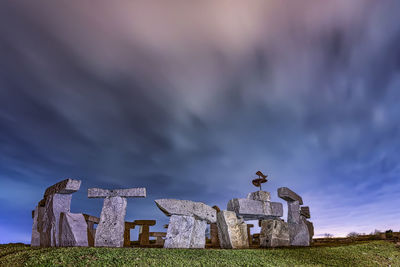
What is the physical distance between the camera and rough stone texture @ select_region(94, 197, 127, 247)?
1016cm

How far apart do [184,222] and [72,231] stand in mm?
4508

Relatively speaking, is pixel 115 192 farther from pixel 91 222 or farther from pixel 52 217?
pixel 91 222

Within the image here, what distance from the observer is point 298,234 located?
14430 mm

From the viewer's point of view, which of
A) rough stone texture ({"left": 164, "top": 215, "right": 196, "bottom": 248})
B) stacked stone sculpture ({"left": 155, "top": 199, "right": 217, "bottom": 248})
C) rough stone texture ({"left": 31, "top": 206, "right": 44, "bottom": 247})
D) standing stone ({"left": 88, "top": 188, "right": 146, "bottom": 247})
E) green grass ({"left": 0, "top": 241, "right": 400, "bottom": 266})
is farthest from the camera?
rough stone texture ({"left": 31, "top": 206, "right": 44, "bottom": 247})

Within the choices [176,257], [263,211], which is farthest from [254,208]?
[176,257]

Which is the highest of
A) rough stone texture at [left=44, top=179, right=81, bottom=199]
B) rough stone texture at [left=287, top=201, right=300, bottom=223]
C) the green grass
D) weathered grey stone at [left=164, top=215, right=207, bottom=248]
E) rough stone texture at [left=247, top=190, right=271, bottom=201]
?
rough stone texture at [left=44, top=179, right=81, bottom=199]

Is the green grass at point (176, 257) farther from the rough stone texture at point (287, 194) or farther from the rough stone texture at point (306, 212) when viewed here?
the rough stone texture at point (306, 212)

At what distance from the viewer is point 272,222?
13.2 metres

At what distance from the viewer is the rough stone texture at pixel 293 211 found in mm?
15055

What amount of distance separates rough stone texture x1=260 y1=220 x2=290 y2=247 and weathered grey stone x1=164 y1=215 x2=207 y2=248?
376cm

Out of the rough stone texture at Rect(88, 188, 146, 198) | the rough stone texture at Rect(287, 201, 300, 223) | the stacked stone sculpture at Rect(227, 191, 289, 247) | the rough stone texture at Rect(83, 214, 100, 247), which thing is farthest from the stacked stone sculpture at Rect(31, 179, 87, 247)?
the rough stone texture at Rect(287, 201, 300, 223)

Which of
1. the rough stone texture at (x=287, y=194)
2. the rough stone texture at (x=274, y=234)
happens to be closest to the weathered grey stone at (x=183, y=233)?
the rough stone texture at (x=274, y=234)

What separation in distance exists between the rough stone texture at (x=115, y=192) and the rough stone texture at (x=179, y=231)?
1803 millimetres

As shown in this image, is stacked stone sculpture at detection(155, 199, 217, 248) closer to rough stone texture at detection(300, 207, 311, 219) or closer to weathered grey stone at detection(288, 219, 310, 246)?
weathered grey stone at detection(288, 219, 310, 246)
